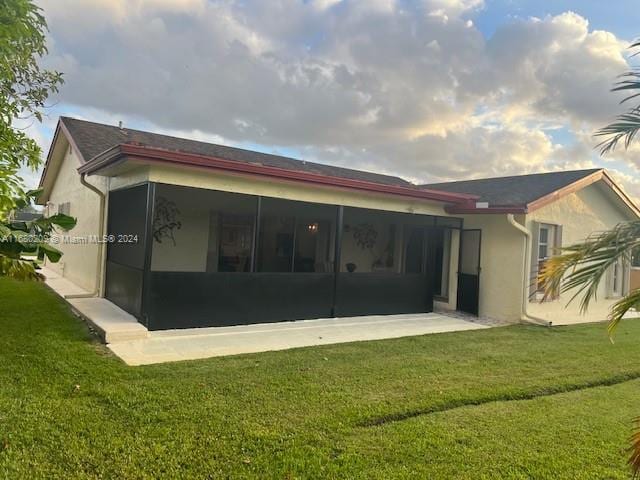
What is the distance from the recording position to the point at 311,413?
3953mm

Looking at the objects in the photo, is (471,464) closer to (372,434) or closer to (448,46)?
(372,434)

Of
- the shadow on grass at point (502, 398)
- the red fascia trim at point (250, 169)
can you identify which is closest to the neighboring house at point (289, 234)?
the red fascia trim at point (250, 169)

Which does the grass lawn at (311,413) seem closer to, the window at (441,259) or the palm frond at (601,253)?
the palm frond at (601,253)

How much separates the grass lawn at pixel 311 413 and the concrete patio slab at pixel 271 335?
0.45 metres

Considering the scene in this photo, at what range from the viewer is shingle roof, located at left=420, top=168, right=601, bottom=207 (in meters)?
10.3

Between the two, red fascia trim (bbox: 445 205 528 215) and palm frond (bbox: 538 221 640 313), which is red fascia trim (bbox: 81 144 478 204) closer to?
red fascia trim (bbox: 445 205 528 215)

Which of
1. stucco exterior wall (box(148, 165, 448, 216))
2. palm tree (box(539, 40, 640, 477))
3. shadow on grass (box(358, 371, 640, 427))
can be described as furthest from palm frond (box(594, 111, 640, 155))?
stucco exterior wall (box(148, 165, 448, 216))

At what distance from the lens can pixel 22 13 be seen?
3900mm

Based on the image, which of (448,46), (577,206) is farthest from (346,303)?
(448,46)

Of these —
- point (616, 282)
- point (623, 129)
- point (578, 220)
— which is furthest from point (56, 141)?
Answer: point (616, 282)

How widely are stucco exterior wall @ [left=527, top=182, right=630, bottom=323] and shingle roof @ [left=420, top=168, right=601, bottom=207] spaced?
1.36ft

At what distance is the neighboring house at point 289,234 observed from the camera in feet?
24.6

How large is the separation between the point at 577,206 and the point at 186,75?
11.3 metres

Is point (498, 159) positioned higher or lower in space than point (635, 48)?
higher
